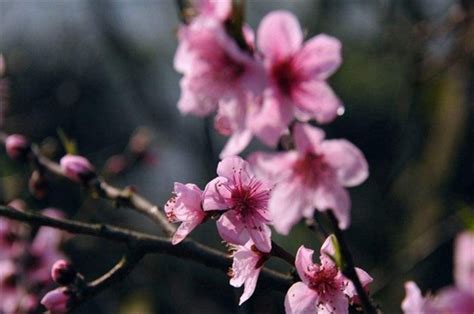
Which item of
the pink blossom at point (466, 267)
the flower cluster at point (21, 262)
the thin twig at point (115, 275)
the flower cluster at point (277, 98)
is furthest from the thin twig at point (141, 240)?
the flower cluster at point (21, 262)

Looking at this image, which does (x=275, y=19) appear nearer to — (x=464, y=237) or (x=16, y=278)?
(x=464, y=237)

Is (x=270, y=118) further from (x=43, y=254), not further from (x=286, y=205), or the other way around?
(x=43, y=254)

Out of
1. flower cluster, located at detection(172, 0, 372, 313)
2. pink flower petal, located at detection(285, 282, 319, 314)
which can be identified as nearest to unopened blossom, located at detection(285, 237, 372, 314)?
pink flower petal, located at detection(285, 282, 319, 314)

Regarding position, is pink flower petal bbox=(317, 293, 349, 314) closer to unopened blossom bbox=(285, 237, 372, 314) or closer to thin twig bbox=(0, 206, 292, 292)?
unopened blossom bbox=(285, 237, 372, 314)

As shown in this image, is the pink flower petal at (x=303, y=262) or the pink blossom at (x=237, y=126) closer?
the pink blossom at (x=237, y=126)

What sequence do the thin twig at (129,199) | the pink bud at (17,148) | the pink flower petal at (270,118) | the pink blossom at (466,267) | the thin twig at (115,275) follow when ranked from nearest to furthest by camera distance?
1. the pink blossom at (466,267)
2. the pink flower petal at (270,118)
3. the thin twig at (115,275)
4. the thin twig at (129,199)
5. the pink bud at (17,148)

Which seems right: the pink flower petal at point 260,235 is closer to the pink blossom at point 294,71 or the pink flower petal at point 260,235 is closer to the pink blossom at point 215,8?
the pink blossom at point 294,71

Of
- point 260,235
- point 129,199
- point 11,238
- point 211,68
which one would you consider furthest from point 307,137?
point 11,238

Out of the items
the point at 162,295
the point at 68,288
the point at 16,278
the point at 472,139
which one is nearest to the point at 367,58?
the point at 472,139
